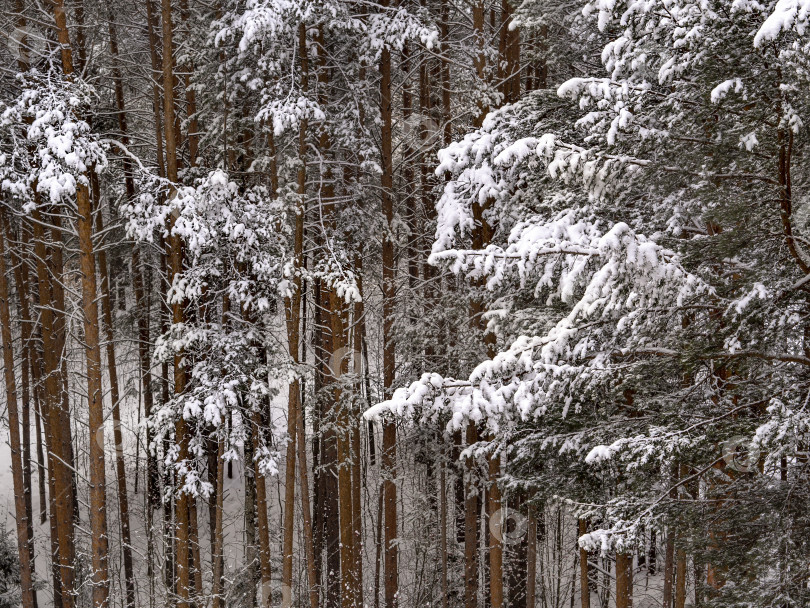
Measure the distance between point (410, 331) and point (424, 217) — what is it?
3.97 metres

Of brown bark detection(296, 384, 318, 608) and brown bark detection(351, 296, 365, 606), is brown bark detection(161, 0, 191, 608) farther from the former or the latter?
brown bark detection(351, 296, 365, 606)

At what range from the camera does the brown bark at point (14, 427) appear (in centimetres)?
1286

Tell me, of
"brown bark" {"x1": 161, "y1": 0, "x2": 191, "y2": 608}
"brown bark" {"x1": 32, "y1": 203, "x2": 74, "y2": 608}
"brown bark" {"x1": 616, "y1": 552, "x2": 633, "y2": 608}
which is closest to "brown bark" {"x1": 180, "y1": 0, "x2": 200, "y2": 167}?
"brown bark" {"x1": 161, "y1": 0, "x2": 191, "y2": 608}

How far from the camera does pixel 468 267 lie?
7.60 metres

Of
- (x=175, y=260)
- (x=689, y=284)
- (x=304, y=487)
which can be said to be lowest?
(x=304, y=487)

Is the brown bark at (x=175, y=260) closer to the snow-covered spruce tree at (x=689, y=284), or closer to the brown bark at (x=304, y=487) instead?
the brown bark at (x=304, y=487)

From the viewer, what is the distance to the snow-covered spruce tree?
17.1 feet

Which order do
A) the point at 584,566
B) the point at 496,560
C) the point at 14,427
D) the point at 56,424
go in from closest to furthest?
the point at 496,560
the point at 584,566
the point at 14,427
the point at 56,424

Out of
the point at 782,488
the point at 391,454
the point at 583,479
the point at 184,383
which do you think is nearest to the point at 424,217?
the point at 391,454

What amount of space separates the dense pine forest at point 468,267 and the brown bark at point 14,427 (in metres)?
0.10

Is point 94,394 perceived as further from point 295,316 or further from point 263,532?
point 263,532

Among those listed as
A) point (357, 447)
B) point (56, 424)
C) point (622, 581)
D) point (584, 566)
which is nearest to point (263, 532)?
point (357, 447)

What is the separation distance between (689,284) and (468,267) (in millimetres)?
2620

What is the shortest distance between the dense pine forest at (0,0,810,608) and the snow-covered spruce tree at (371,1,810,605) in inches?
1.3
